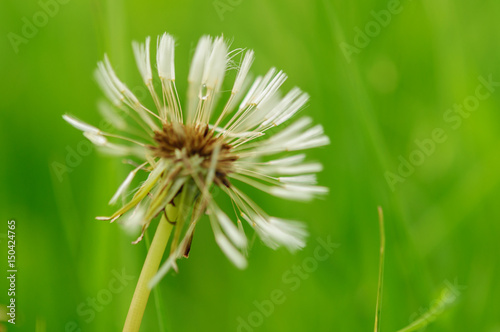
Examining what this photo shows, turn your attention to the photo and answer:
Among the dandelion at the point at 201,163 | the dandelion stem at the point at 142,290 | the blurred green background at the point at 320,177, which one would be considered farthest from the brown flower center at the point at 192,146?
the blurred green background at the point at 320,177

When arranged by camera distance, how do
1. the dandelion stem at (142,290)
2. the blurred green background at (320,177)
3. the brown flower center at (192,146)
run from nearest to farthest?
the dandelion stem at (142,290)
the brown flower center at (192,146)
the blurred green background at (320,177)

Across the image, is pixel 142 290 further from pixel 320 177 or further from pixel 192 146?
pixel 320 177

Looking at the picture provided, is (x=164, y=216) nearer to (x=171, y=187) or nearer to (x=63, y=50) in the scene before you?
(x=171, y=187)

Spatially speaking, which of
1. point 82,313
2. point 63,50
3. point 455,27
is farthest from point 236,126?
point 63,50

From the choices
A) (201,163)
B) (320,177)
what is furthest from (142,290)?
(320,177)

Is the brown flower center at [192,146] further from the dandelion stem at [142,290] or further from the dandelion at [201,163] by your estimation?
the dandelion stem at [142,290]
